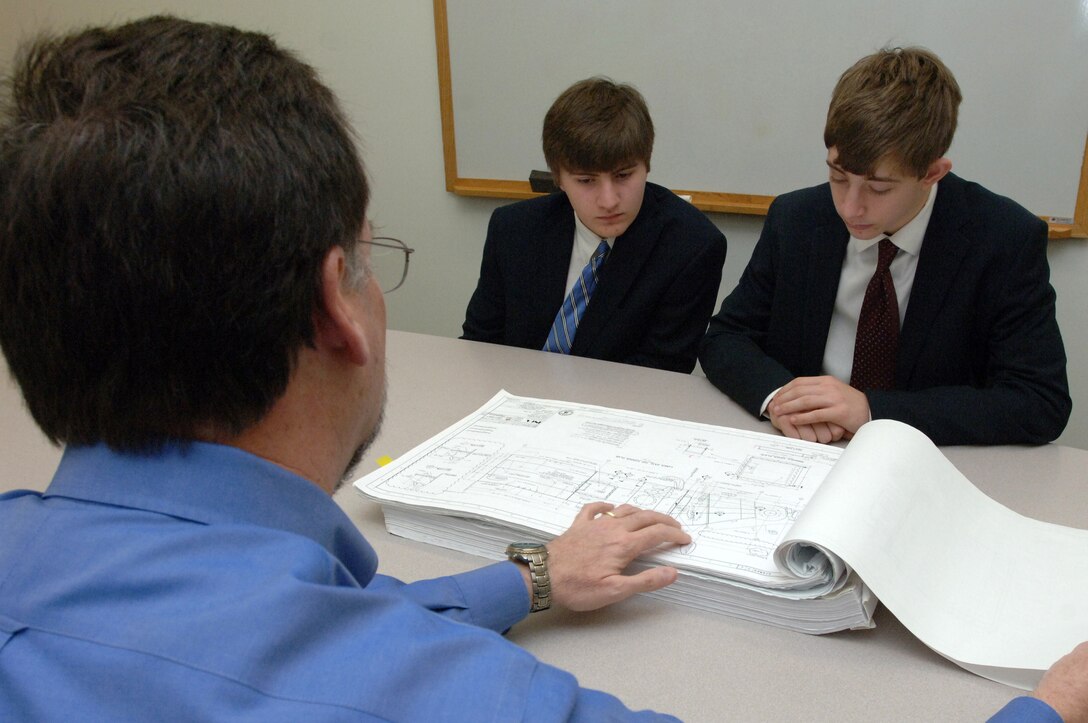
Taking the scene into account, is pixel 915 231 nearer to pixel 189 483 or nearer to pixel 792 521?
pixel 792 521

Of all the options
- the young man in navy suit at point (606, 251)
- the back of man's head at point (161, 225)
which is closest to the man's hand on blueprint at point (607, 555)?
the back of man's head at point (161, 225)

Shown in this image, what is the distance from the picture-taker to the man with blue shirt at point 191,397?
0.47 meters

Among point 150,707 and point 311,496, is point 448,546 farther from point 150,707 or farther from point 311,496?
point 150,707

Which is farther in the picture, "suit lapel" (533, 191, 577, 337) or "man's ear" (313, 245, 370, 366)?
"suit lapel" (533, 191, 577, 337)

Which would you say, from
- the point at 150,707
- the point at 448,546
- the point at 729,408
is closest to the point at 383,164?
the point at 729,408

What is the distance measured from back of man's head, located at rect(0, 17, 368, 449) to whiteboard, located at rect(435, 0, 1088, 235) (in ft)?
6.81

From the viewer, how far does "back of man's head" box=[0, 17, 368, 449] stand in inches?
19.7

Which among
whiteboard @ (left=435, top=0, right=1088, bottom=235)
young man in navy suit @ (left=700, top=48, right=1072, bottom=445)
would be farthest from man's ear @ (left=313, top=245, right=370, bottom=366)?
whiteboard @ (left=435, top=0, right=1088, bottom=235)

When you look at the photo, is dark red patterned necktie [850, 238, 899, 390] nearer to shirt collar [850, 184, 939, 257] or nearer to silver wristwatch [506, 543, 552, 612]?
shirt collar [850, 184, 939, 257]

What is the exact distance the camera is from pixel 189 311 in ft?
1.73

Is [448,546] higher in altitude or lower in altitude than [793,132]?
lower

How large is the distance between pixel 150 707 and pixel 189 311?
0.76 feet

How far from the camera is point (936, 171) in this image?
1412 millimetres

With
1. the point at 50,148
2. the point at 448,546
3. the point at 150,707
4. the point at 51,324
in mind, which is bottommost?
the point at 448,546
